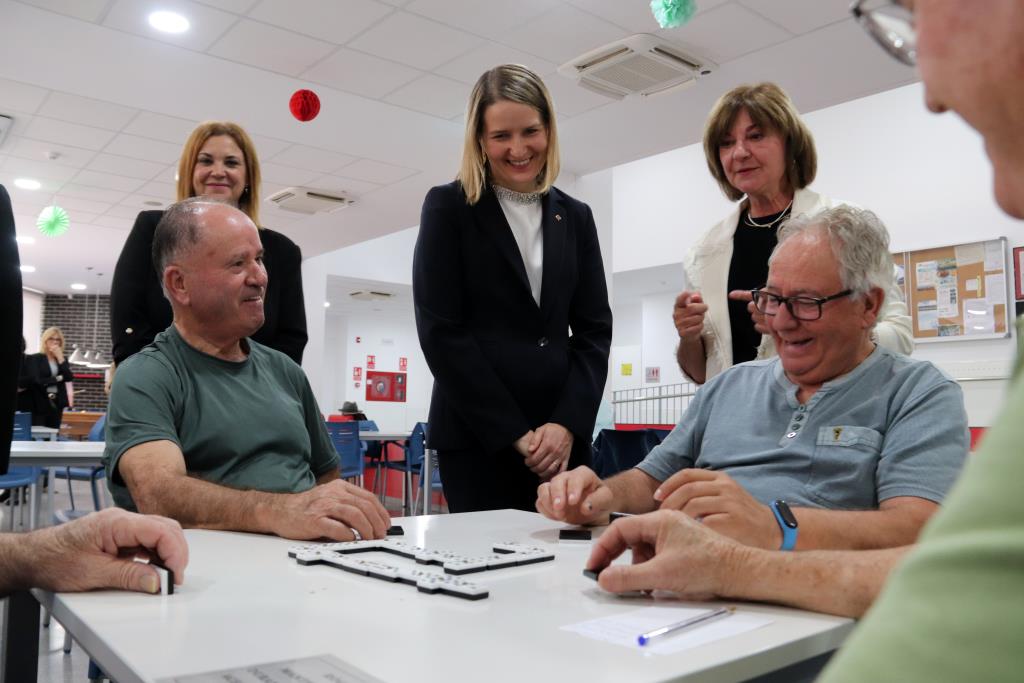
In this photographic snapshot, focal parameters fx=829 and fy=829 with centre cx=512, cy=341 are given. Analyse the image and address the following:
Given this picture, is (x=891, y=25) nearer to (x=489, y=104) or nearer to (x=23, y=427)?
A: (x=489, y=104)

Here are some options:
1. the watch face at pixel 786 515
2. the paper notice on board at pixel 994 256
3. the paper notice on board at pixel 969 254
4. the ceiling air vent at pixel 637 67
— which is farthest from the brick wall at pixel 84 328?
the watch face at pixel 786 515

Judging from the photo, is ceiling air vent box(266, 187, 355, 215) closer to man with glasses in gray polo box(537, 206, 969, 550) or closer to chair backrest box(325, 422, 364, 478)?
chair backrest box(325, 422, 364, 478)

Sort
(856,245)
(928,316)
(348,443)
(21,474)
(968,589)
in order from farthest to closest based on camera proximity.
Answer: (928,316) → (348,443) → (21,474) → (856,245) → (968,589)

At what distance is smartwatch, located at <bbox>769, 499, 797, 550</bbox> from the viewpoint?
1.14 meters

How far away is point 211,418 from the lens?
165 centimetres

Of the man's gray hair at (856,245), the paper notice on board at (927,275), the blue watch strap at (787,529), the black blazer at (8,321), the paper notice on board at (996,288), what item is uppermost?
the paper notice on board at (927,275)

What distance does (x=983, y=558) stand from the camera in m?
0.29

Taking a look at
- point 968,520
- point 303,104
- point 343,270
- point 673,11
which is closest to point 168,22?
point 303,104

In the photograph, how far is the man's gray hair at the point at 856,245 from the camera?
1.55 meters

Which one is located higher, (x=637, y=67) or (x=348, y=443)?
(x=637, y=67)

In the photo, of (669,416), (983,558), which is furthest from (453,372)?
(669,416)

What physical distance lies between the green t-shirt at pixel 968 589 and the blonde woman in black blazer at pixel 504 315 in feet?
5.04

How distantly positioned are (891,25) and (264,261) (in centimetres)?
198

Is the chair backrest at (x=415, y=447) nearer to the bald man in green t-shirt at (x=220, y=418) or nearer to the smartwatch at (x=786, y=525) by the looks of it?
the bald man in green t-shirt at (x=220, y=418)
